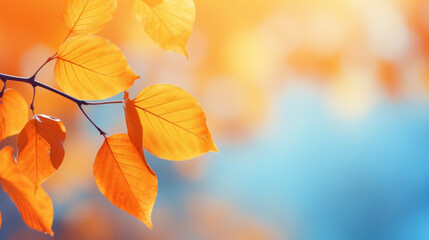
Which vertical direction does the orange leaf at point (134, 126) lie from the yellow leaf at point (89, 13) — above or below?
below

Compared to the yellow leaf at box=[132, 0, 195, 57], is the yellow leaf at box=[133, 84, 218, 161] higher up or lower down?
lower down

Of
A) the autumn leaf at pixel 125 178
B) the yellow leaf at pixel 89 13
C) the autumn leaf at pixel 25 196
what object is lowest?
the autumn leaf at pixel 25 196

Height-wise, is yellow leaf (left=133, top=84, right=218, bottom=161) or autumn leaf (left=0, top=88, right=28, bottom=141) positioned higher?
yellow leaf (left=133, top=84, right=218, bottom=161)

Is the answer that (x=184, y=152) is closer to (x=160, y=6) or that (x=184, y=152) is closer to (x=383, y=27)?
(x=160, y=6)

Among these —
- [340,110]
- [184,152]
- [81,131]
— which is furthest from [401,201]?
[184,152]

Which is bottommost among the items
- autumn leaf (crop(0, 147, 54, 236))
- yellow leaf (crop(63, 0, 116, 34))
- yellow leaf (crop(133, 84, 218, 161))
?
autumn leaf (crop(0, 147, 54, 236))

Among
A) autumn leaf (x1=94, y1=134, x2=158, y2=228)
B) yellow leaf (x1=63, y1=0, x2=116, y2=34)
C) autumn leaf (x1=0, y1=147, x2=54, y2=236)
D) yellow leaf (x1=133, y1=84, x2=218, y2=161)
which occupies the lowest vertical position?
autumn leaf (x1=0, y1=147, x2=54, y2=236)

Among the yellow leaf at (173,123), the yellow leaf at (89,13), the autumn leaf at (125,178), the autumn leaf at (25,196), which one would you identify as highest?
the yellow leaf at (89,13)
